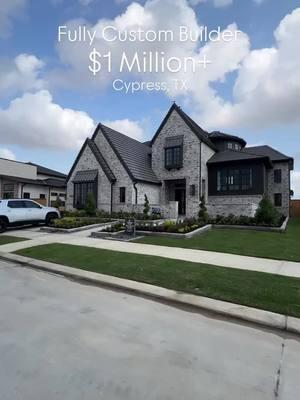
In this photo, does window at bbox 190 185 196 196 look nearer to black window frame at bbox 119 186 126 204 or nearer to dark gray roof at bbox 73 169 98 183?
black window frame at bbox 119 186 126 204

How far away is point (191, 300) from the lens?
5.32 metres

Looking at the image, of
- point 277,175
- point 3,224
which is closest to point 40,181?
point 3,224

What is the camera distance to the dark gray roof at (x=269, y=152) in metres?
28.5

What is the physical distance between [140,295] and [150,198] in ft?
67.0

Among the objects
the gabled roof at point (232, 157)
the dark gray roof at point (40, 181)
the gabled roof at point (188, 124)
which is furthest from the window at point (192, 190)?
the dark gray roof at point (40, 181)

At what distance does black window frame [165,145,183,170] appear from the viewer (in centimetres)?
2611

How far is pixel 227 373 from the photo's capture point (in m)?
3.06

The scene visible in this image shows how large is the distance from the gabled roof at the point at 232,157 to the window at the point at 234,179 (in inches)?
36.1

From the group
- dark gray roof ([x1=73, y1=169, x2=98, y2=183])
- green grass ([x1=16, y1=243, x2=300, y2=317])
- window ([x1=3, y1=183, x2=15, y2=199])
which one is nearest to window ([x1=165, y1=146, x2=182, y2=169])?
dark gray roof ([x1=73, y1=169, x2=98, y2=183])

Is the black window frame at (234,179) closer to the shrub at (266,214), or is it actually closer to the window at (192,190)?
the window at (192,190)

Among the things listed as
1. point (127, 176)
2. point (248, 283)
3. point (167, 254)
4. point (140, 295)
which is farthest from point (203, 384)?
point (127, 176)

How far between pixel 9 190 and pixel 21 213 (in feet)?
56.9

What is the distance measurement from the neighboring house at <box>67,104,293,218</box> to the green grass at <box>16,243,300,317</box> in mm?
14409

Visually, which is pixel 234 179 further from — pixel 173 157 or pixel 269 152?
pixel 269 152
